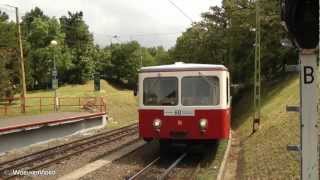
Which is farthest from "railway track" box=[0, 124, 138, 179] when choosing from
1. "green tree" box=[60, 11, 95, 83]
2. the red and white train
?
"green tree" box=[60, 11, 95, 83]

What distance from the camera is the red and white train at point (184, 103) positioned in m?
15.9

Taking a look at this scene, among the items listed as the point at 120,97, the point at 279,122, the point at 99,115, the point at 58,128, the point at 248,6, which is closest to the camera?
the point at 279,122

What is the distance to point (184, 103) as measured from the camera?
16141 mm

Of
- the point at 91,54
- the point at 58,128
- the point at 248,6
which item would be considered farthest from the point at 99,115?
the point at 91,54

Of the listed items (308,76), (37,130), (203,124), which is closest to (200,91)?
(203,124)

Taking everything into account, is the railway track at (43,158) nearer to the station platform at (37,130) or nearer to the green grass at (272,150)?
the station platform at (37,130)

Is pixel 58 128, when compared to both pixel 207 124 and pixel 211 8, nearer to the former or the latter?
pixel 207 124

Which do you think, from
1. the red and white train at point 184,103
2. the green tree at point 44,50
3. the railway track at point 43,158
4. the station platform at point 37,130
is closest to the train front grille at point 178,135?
the red and white train at point 184,103

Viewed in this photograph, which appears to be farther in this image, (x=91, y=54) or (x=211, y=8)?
(x=91, y=54)

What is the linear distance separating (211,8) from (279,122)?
32456mm

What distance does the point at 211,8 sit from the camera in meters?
51.4

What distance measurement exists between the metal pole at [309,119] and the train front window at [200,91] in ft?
38.5

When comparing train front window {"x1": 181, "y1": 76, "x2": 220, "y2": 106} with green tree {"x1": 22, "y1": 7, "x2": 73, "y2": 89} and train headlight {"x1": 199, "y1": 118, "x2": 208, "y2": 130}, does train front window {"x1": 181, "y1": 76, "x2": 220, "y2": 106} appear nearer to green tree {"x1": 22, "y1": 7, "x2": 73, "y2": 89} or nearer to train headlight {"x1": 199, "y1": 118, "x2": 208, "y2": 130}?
train headlight {"x1": 199, "y1": 118, "x2": 208, "y2": 130}

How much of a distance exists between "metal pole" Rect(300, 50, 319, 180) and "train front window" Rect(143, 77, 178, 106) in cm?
1200
